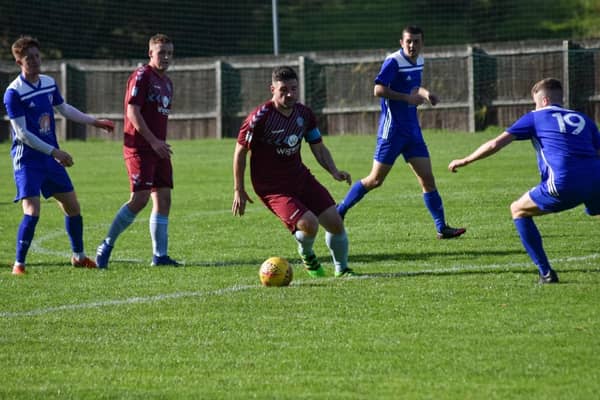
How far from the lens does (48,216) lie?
15.8 m

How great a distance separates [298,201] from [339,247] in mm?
516

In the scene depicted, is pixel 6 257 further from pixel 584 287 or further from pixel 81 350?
pixel 584 287

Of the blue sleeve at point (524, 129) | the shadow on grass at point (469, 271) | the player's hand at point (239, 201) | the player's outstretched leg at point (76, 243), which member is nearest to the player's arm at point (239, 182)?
the player's hand at point (239, 201)

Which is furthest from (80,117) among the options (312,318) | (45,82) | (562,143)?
(562,143)

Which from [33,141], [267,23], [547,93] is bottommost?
[33,141]

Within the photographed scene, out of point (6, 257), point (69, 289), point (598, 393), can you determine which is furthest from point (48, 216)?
point (598, 393)

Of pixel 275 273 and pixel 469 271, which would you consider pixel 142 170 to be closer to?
pixel 275 273

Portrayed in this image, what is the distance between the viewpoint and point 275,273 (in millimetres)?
9188

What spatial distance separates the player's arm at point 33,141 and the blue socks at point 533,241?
4015mm

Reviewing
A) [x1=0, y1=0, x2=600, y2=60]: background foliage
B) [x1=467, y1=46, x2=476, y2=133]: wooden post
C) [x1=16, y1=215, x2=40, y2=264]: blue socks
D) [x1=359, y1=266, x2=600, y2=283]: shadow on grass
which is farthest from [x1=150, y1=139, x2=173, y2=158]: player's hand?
[x1=0, y1=0, x2=600, y2=60]: background foliage

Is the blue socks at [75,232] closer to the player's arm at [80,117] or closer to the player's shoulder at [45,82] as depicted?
the player's arm at [80,117]

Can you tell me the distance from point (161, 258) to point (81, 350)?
150 inches

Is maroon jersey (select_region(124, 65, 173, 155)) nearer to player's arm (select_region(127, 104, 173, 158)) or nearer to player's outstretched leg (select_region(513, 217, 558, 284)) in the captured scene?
player's arm (select_region(127, 104, 173, 158))

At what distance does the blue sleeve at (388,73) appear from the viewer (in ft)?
40.6
